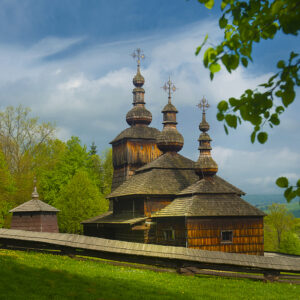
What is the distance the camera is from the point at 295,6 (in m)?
5.55

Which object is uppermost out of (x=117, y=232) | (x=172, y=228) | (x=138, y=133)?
(x=138, y=133)

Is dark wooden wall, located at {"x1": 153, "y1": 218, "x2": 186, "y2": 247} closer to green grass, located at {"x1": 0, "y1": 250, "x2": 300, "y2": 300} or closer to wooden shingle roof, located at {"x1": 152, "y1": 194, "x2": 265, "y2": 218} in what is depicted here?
wooden shingle roof, located at {"x1": 152, "y1": 194, "x2": 265, "y2": 218}

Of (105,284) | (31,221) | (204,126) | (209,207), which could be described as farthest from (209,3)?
(31,221)

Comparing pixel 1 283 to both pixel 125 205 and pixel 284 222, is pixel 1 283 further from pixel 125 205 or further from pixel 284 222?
pixel 284 222

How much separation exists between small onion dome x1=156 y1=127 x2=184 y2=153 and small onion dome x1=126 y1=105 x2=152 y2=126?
29.6 ft

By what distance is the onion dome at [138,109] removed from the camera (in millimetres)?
47906

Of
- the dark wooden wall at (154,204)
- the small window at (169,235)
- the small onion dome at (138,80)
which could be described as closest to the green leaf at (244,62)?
the small window at (169,235)

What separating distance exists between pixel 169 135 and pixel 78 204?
16.0 metres

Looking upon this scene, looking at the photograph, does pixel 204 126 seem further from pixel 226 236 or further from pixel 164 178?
pixel 226 236

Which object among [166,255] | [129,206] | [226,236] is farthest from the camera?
[129,206]

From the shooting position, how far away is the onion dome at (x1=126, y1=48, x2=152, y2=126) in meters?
47.9

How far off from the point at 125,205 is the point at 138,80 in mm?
17897

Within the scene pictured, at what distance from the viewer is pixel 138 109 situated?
4841cm

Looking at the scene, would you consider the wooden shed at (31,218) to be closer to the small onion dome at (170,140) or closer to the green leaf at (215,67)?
the small onion dome at (170,140)
